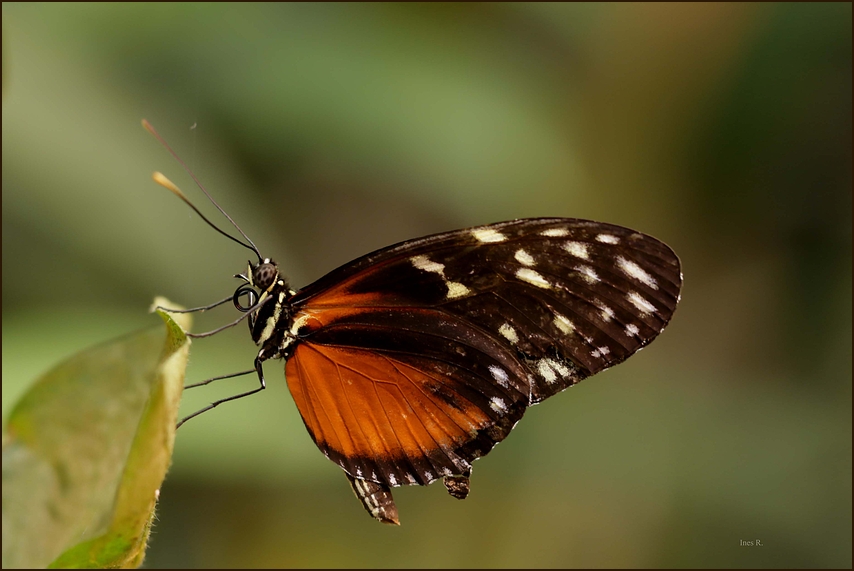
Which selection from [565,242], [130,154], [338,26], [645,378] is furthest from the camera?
[645,378]

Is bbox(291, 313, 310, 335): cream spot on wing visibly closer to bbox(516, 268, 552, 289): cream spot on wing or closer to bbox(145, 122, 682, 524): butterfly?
bbox(145, 122, 682, 524): butterfly

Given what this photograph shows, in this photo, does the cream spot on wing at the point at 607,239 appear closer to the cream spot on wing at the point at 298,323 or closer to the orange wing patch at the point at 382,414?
the orange wing patch at the point at 382,414

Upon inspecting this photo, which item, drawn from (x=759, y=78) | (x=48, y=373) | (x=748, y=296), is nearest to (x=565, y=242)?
(x=48, y=373)

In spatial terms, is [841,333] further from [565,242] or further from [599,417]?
[565,242]

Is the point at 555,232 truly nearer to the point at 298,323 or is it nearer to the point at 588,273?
the point at 588,273

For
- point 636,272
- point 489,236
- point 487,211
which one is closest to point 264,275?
point 489,236

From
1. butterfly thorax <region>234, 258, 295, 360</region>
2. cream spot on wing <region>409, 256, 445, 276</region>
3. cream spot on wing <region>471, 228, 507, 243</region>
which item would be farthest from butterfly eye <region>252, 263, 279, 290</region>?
cream spot on wing <region>471, 228, 507, 243</region>
